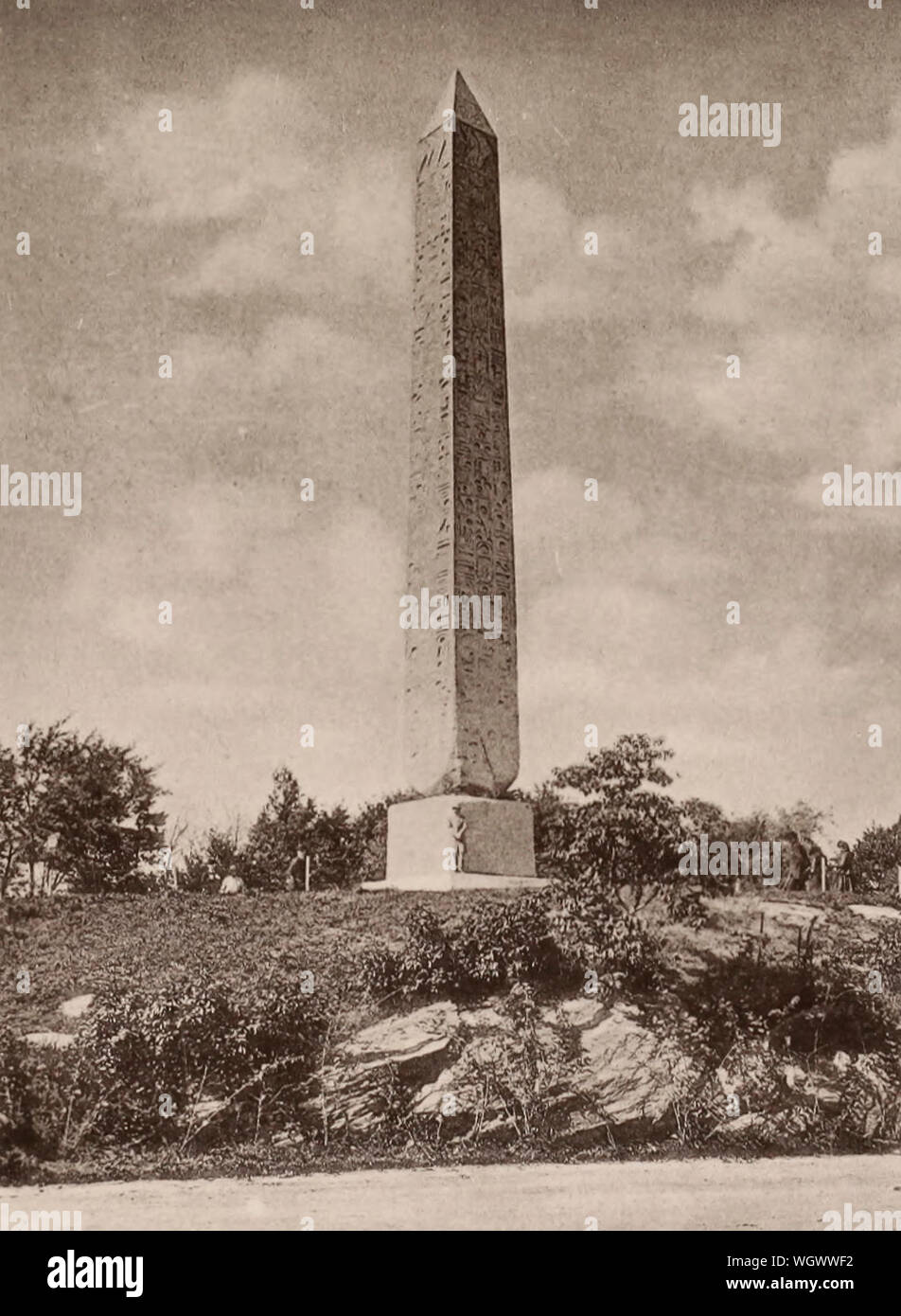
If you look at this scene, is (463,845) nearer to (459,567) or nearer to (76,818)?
(459,567)

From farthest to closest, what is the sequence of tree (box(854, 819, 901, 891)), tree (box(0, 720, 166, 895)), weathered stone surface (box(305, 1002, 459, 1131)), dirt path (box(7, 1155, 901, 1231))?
tree (box(854, 819, 901, 891)), tree (box(0, 720, 166, 895)), weathered stone surface (box(305, 1002, 459, 1131)), dirt path (box(7, 1155, 901, 1231))

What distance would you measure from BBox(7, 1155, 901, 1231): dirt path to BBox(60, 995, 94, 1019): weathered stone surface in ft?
4.52

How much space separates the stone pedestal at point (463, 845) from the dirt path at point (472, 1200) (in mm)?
2709

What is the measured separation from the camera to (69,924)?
41.3 feet

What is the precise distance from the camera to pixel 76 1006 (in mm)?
11195

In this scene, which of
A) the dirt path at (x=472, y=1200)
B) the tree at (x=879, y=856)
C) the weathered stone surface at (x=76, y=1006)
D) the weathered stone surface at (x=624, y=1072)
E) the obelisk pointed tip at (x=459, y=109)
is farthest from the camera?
the tree at (x=879, y=856)

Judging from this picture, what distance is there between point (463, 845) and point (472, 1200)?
131 inches

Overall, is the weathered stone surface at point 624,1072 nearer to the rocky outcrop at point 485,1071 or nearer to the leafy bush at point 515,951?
the rocky outcrop at point 485,1071

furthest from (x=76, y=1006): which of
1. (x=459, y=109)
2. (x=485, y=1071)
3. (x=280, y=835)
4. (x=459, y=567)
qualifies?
(x=459, y=109)

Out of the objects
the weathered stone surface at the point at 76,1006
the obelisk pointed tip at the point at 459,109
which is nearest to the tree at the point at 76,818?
the weathered stone surface at the point at 76,1006

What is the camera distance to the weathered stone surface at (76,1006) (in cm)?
1110

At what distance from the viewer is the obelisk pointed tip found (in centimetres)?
1384

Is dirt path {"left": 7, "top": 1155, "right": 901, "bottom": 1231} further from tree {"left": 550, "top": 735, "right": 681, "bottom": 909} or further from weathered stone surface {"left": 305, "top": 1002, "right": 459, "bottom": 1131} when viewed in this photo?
tree {"left": 550, "top": 735, "right": 681, "bottom": 909}

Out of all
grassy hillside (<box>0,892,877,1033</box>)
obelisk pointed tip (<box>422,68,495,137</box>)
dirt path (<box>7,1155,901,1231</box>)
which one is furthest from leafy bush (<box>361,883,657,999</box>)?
obelisk pointed tip (<box>422,68,495,137</box>)
